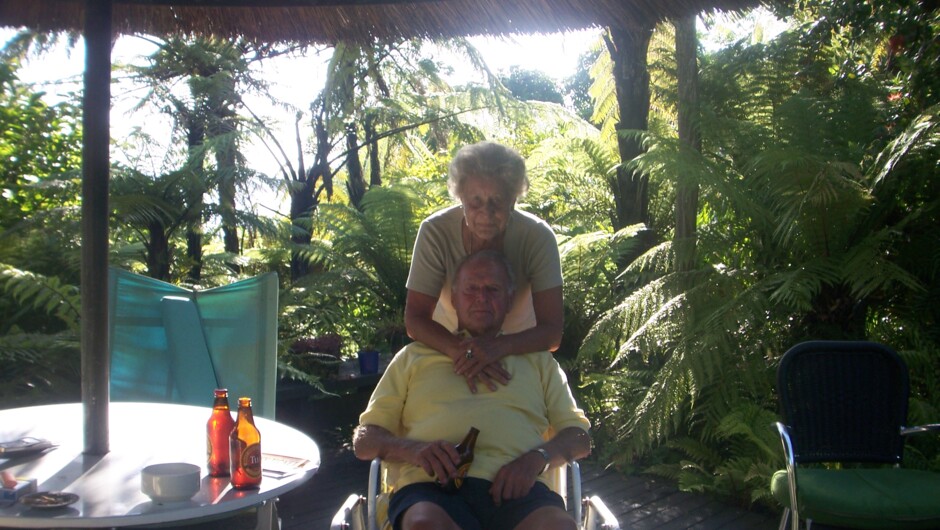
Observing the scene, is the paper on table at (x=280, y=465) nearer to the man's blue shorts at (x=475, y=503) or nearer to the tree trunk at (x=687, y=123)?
the man's blue shorts at (x=475, y=503)

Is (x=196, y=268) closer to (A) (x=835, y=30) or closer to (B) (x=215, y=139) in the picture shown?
(B) (x=215, y=139)

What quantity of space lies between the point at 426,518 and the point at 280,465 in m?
0.37

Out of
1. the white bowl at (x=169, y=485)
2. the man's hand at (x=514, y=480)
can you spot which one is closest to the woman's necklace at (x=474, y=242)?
the man's hand at (x=514, y=480)

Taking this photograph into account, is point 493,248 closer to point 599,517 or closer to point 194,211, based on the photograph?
point 599,517

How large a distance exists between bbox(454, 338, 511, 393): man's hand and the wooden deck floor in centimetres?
168

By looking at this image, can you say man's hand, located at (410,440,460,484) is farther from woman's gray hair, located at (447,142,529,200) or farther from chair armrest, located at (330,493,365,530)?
woman's gray hair, located at (447,142,529,200)

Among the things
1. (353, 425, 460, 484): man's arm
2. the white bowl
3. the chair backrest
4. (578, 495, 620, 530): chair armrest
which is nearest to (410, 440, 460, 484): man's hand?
(353, 425, 460, 484): man's arm

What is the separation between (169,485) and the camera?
170 centimetres

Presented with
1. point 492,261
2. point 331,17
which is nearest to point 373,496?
point 492,261

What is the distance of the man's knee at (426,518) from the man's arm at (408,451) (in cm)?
9

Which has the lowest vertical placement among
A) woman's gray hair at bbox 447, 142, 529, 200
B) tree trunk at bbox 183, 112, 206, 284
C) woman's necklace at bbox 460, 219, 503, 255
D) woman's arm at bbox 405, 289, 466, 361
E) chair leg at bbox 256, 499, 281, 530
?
chair leg at bbox 256, 499, 281, 530

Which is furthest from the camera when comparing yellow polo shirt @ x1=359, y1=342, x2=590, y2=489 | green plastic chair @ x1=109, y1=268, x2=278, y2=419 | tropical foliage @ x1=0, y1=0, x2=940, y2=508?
tropical foliage @ x1=0, y1=0, x2=940, y2=508

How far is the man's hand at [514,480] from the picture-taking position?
218cm

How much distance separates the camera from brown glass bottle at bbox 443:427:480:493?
7.22 feet
